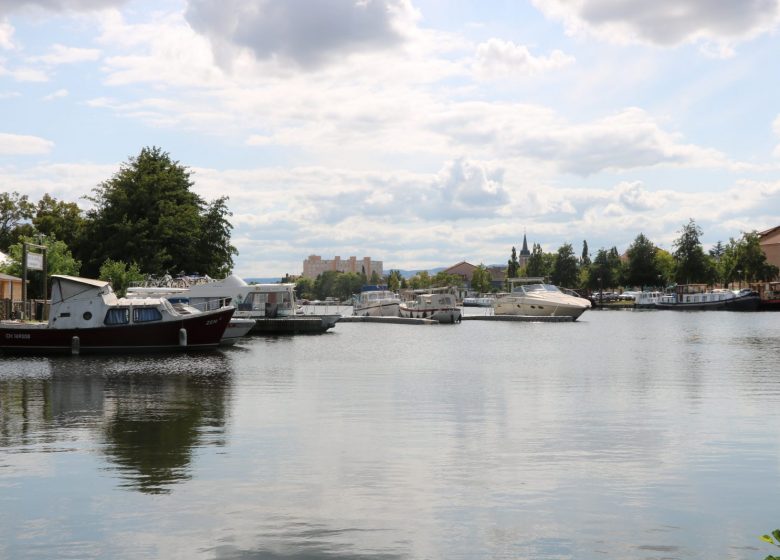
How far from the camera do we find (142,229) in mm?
86750

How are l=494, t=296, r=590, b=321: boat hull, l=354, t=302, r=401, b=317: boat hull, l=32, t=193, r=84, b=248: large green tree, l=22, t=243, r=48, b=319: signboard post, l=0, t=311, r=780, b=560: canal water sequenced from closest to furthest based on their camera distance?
l=0, t=311, r=780, b=560: canal water → l=22, t=243, r=48, b=319: signboard post → l=32, t=193, r=84, b=248: large green tree → l=494, t=296, r=590, b=321: boat hull → l=354, t=302, r=401, b=317: boat hull

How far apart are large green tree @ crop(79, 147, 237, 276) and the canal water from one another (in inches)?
2004

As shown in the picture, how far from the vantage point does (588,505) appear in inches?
545

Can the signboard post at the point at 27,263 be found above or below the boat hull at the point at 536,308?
above

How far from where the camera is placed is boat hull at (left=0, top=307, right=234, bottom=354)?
48.6 meters

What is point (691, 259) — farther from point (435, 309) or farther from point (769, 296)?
point (435, 309)

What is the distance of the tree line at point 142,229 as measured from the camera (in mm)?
85125

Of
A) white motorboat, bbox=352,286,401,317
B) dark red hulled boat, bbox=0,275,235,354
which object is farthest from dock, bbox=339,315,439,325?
dark red hulled boat, bbox=0,275,235,354

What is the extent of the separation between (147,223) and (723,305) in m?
111

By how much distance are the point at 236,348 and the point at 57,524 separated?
43.7m

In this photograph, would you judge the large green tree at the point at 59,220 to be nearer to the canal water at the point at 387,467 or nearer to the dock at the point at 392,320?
the dock at the point at 392,320

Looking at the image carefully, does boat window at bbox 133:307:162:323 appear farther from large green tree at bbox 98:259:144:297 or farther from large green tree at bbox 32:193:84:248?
large green tree at bbox 32:193:84:248

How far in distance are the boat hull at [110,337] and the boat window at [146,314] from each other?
1.61ft

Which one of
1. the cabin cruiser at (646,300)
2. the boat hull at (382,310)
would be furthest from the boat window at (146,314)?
the cabin cruiser at (646,300)
